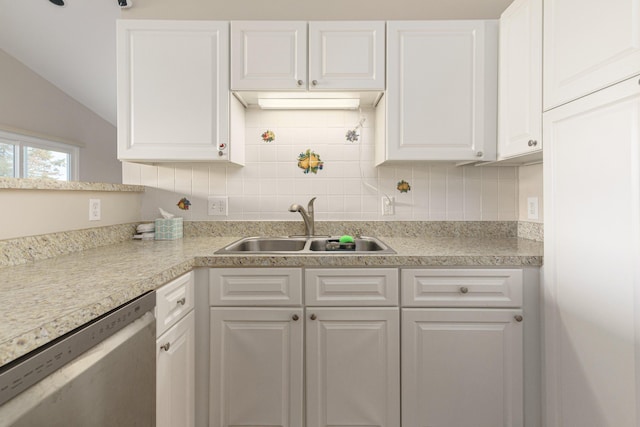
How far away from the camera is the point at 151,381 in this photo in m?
0.92

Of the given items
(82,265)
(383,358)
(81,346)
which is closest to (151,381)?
(81,346)

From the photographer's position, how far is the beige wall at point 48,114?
2.87 metres

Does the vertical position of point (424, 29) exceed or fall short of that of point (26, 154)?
it exceeds it

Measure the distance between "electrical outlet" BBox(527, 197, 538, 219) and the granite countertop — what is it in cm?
17

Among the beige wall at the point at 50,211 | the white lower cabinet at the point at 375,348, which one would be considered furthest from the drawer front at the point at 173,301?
the beige wall at the point at 50,211

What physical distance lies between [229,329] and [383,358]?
25.4 inches

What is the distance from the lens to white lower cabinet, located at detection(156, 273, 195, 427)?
3.40ft

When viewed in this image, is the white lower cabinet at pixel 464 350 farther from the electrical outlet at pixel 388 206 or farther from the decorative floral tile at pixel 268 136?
the decorative floral tile at pixel 268 136

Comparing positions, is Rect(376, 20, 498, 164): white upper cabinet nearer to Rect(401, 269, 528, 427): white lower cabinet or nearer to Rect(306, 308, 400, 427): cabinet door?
Rect(401, 269, 528, 427): white lower cabinet

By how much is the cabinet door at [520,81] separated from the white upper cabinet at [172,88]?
4.40 ft

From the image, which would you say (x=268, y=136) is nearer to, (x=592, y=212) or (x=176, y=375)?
(x=176, y=375)

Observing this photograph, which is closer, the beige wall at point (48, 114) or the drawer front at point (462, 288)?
the drawer front at point (462, 288)

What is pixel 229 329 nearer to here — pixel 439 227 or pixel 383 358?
pixel 383 358

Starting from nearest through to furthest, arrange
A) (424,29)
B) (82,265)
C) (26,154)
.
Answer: (82,265)
(424,29)
(26,154)
